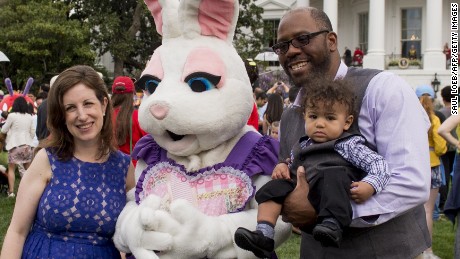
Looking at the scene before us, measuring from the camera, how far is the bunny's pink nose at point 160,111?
10.8ft

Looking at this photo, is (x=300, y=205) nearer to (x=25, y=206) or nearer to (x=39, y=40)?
(x=25, y=206)

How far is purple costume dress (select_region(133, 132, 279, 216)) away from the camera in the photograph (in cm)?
338

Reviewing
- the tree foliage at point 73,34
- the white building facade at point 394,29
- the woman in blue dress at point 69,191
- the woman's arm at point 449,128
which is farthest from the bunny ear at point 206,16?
the white building facade at point 394,29

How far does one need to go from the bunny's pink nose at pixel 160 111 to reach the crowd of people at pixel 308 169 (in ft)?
1.18

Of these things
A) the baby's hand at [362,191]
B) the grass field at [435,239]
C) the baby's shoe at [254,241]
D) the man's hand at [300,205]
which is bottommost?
the grass field at [435,239]

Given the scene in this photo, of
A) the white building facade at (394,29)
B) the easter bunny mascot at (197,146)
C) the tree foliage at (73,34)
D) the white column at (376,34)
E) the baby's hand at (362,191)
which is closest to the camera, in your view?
the baby's hand at (362,191)

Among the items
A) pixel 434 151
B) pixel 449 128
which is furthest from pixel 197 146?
pixel 434 151

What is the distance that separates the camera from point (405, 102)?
284 centimetres

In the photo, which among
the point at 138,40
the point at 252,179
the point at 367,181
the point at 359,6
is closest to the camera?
the point at 367,181

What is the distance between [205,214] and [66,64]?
2804 centimetres

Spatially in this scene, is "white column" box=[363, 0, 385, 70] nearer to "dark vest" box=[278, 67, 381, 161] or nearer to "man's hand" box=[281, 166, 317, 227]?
"dark vest" box=[278, 67, 381, 161]

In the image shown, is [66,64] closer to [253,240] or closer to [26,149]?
[26,149]

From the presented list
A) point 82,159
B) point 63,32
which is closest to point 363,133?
point 82,159

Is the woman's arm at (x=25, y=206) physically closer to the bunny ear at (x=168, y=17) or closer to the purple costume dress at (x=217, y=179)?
the purple costume dress at (x=217, y=179)
